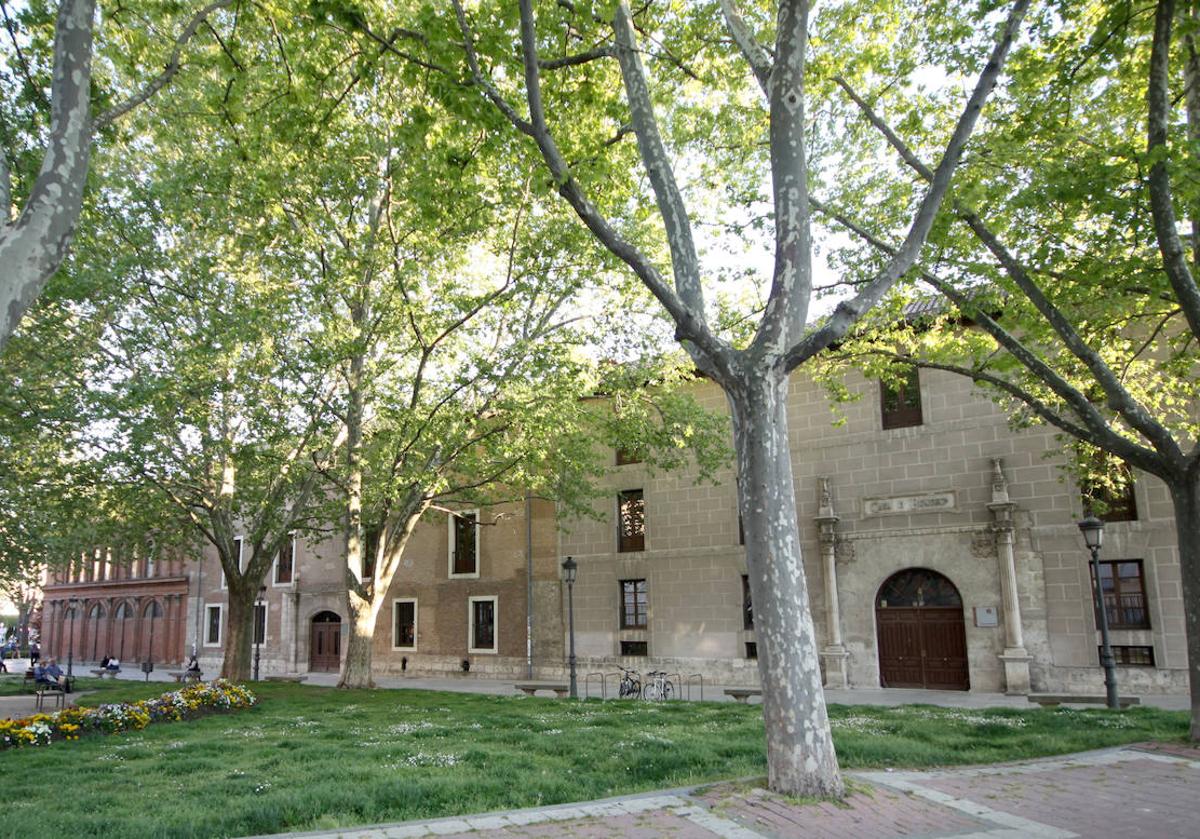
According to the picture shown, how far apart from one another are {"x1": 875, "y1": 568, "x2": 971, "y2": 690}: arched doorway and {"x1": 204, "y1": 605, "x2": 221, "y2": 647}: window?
1232 inches

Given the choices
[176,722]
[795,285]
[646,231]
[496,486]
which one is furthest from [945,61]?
[496,486]

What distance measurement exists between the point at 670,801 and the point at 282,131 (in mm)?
8622

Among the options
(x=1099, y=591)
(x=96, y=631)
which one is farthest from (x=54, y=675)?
(x=96, y=631)

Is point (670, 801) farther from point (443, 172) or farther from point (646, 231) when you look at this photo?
point (646, 231)

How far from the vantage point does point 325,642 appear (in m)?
34.1

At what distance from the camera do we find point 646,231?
56.4ft

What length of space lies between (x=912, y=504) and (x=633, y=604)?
9120 mm

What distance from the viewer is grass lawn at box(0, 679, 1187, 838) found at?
22.5 feet

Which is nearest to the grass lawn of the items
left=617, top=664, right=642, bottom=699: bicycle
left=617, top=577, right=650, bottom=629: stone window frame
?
left=617, top=664, right=642, bottom=699: bicycle

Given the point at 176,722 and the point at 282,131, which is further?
the point at 176,722

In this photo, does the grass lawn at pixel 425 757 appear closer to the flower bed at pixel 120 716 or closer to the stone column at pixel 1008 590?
the flower bed at pixel 120 716

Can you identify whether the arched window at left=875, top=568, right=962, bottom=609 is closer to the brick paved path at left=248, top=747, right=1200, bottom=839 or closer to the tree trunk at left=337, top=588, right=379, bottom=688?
the brick paved path at left=248, top=747, right=1200, bottom=839

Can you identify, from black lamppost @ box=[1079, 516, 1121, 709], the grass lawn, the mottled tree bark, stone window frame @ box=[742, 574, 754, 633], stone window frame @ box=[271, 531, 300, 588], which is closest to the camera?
the mottled tree bark

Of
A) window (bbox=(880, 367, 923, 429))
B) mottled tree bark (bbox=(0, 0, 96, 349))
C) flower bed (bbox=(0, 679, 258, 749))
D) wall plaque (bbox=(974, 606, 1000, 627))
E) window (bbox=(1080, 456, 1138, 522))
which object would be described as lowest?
flower bed (bbox=(0, 679, 258, 749))
